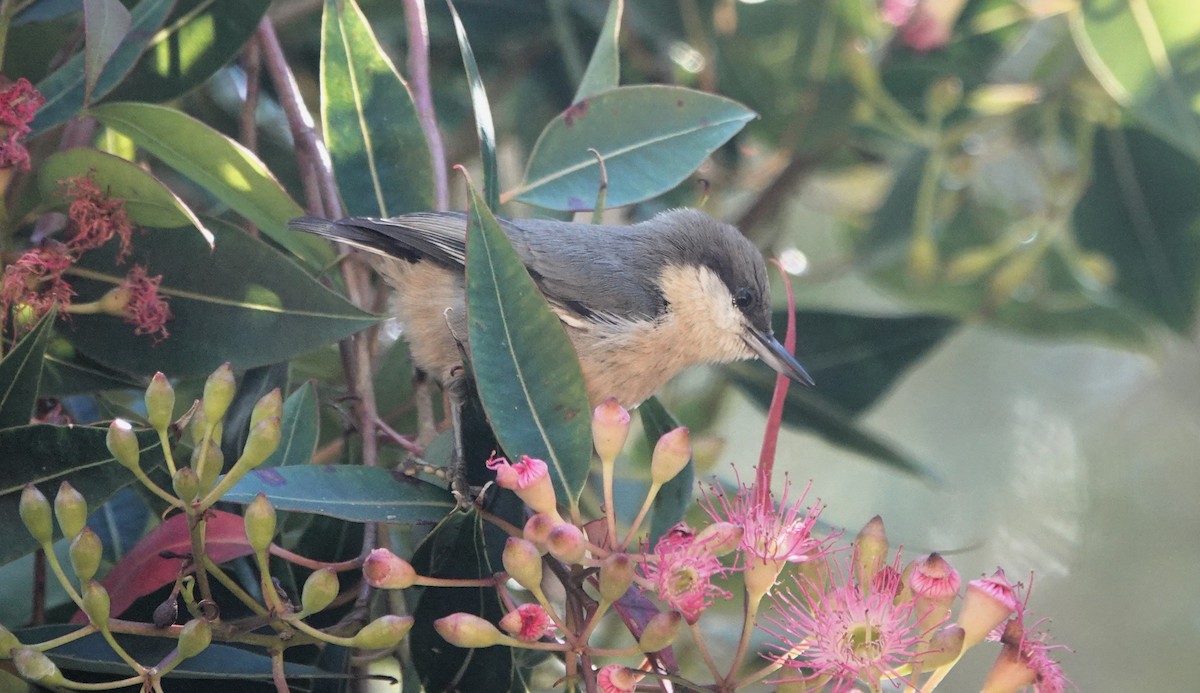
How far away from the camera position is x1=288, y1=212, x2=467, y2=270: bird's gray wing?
2.50 m

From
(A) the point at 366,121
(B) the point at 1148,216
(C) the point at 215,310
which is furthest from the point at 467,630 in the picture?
(B) the point at 1148,216

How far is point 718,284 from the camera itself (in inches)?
134

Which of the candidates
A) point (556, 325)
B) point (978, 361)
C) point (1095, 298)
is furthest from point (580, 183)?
point (978, 361)

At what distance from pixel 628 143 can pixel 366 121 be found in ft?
1.96

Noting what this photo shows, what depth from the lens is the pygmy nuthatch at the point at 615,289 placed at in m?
2.80

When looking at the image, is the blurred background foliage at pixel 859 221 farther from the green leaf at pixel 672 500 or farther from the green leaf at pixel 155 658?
the green leaf at pixel 672 500

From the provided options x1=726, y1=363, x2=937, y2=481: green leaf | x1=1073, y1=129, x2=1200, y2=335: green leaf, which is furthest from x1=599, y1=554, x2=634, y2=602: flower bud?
x1=1073, y1=129, x2=1200, y2=335: green leaf

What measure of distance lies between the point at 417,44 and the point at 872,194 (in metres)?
3.19

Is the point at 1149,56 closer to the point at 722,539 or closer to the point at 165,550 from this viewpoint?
the point at 722,539

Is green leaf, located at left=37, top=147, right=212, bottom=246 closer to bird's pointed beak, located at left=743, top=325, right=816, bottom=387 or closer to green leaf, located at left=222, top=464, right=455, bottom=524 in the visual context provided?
green leaf, located at left=222, top=464, right=455, bottom=524

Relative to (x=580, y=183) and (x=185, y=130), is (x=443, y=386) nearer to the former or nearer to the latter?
(x=580, y=183)

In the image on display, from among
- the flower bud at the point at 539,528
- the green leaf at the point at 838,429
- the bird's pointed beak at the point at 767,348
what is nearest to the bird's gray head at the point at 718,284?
the bird's pointed beak at the point at 767,348

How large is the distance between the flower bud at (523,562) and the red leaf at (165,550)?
1.75ft

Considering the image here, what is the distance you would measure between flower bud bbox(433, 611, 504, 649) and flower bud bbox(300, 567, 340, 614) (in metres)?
0.16
